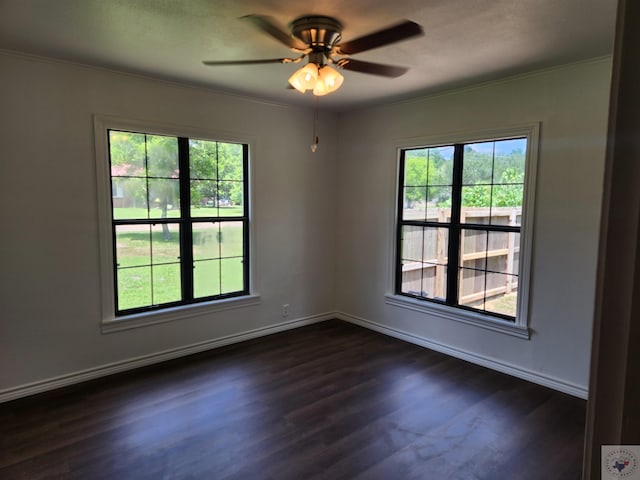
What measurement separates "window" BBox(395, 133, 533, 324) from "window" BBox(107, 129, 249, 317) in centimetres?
Answer: 183

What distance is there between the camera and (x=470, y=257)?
13.0 ft

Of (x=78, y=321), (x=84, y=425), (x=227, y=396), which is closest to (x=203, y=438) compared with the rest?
(x=227, y=396)

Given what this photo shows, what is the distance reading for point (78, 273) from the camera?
3.34 m

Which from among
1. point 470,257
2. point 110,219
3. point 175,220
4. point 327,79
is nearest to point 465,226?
point 470,257

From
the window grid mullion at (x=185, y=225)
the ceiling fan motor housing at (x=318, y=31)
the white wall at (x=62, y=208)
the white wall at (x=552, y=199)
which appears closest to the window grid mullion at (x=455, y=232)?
the white wall at (x=552, y=199)

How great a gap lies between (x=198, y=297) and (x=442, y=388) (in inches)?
98.2

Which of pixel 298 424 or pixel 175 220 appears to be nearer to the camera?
pixel 298 424

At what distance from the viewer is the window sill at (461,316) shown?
357 cm

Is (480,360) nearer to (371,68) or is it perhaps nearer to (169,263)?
(371,68)

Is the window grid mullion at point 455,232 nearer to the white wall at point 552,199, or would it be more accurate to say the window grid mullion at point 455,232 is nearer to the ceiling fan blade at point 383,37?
the white wall at point 552,199

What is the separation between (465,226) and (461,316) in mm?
891

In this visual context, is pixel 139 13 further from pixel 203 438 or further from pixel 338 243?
pixel 338 243

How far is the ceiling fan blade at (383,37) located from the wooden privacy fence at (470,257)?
2.12 meters

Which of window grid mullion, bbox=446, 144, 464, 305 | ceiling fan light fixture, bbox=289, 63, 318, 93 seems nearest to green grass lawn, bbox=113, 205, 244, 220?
ceiling fan light fixture, bbox=289, 63, 318, 93
